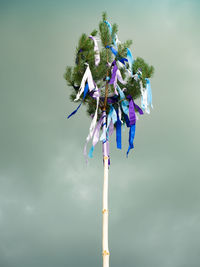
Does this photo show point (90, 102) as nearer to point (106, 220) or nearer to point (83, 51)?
point (83, 51)

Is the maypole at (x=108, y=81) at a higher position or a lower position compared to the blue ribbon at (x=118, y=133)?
higher

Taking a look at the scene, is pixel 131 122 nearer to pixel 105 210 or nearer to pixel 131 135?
pixel 131 135

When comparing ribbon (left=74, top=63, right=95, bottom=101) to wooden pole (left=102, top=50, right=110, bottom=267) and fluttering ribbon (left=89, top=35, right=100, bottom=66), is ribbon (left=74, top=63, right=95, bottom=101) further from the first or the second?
wooden pole (left=102, top=50, right=110, bottom=267)

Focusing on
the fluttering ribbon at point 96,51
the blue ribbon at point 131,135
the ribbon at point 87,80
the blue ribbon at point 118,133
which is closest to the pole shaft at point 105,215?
the blue ribbon at point 118,133

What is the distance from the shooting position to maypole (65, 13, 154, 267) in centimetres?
838

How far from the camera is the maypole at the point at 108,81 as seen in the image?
27.5 ft

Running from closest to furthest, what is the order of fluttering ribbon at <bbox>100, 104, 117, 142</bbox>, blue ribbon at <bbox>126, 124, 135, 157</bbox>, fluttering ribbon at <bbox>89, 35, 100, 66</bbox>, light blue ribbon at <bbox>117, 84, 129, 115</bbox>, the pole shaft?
the pole shaft
fluttering ribbon at <bbox>100, 104, 117, 142</bbox>
blue ribbon at <bbox>126, 124, 135, 157</bbox>
fluttering ribbon at <bbox>89, 35, 100, 66</bbox>
light blue ribbon at <bbox>117, 84, 129, 115</bbox>

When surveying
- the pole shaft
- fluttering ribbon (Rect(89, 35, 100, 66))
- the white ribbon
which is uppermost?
fluttering ribbon (Rect(89, 35, 100, 66))

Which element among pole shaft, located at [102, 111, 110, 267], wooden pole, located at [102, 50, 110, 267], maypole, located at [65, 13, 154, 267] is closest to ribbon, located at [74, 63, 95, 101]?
maypole, located at [65, 13, 154, 267]

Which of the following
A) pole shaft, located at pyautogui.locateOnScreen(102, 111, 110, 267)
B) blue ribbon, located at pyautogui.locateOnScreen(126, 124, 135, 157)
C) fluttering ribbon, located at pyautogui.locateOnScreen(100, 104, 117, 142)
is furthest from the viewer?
blue ribbon, located at pyautogui.locateOnScreen(126, 124, 135, 157)

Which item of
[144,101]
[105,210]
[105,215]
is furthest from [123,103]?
[105,215]

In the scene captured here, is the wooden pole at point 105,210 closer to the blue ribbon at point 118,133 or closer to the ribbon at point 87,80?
the blue ribbon at point 118,133

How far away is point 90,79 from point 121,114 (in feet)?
4.67

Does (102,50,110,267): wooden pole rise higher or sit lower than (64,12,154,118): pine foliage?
lower
